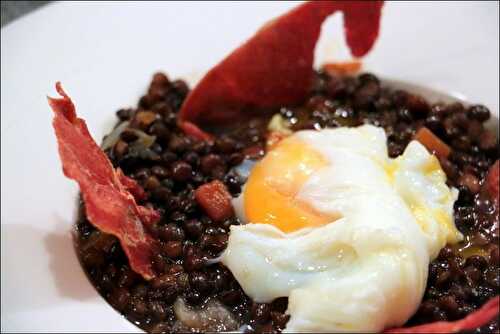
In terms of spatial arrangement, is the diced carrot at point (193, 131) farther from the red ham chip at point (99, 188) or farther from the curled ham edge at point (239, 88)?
the red ham chip at point (99, 188)

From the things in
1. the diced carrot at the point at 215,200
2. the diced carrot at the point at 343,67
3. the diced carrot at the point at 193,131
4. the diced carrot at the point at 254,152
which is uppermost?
the diced carrot at the point at 343,67

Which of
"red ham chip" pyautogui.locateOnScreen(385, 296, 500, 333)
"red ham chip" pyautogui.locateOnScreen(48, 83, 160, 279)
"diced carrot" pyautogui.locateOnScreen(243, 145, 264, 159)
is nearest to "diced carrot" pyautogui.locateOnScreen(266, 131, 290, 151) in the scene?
"diced carrot" pyautogui.locateOnScreen(243, 145, 264, 159)

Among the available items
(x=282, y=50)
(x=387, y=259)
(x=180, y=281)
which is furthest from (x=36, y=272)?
(x=282, y=50)

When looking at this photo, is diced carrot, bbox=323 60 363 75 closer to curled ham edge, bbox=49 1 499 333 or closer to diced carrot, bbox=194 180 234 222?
curled ham edge, bbox=49 1 499 333

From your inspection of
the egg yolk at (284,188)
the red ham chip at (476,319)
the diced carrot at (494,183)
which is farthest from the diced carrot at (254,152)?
the red ham chip at (476,319)

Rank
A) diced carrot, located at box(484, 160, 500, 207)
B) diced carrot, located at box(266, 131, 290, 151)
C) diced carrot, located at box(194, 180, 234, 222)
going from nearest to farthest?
diced carrot, located at box(194, 180, 234, 222), diced carrot, located at box(484, 160, 500, 207), diced carrot, located at box(266, 131, 290, 151)

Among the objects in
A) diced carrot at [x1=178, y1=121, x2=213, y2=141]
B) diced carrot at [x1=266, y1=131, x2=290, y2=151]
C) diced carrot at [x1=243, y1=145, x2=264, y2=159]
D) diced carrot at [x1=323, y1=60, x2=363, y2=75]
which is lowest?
diced carrot at [x1=243, y1=145, x2=264, y2=159]

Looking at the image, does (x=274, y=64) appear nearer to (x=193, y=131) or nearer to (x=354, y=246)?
(x=193, y=131)
